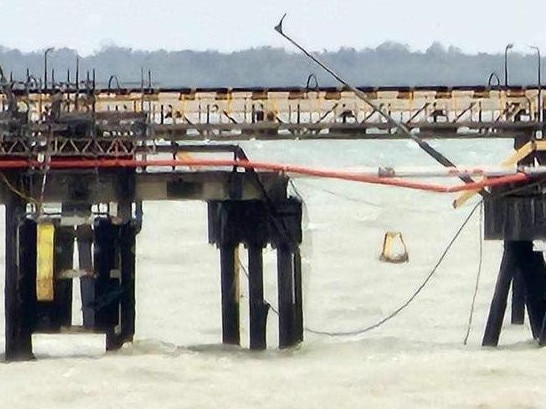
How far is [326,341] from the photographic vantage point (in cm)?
2691

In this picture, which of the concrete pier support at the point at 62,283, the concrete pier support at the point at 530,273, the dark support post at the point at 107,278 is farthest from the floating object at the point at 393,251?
the dark support post at the point at 107,278

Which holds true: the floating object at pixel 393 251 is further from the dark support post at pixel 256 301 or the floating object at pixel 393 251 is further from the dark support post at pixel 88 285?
the dark support post at pixel 88 285

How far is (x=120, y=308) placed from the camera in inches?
877

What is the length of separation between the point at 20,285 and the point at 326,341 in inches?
278

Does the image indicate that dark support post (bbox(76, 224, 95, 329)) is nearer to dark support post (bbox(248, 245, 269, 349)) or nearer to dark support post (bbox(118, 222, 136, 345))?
dark support post (bbox(118, 222, 136, 345))

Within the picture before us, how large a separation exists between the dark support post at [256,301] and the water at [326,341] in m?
0.45

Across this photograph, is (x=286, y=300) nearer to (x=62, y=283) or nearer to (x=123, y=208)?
(x=123, y=208)

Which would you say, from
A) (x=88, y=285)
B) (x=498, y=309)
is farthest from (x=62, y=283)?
(x=498, y=309)

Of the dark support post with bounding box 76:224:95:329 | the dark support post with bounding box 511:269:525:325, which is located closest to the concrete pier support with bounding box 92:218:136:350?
the dark support post with bounding box 76:224:95:329

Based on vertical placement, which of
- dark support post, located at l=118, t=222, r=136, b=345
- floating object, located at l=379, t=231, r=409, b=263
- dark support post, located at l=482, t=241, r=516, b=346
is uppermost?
dark support post, located at l=118, t=222, r=136, b=345

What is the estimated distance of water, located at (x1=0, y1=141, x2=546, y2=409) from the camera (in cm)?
1672

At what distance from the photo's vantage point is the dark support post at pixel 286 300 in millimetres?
23953

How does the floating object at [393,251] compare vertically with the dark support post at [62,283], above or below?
below

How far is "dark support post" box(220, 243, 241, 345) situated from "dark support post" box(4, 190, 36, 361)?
4.32m
